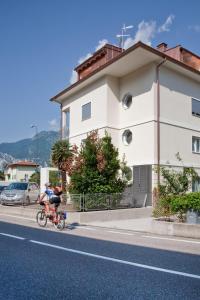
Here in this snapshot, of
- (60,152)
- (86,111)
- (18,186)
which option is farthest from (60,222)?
(86,111)

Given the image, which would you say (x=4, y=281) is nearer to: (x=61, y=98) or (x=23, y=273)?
(x=23, y=273)

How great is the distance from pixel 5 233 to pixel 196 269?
22.6 ft

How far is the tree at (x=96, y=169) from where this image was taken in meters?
20.2

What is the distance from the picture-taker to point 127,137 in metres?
Result: 23.8

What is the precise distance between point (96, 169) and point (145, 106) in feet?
16.6

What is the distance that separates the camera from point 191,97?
24469mm

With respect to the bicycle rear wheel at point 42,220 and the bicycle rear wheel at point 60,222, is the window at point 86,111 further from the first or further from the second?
the bicycle rear wheel at point 60,222

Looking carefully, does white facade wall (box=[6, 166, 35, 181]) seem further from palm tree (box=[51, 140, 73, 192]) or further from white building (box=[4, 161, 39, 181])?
palm tree (box=[51, 140, 73, 192])

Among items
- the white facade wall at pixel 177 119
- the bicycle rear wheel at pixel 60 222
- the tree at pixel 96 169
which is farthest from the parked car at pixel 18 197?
the white facade wall at pixel 177 119

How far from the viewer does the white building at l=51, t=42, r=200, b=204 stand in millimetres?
21297

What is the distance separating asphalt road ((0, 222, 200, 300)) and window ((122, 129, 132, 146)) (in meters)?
14.2

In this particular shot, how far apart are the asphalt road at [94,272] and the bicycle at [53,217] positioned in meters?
3.74

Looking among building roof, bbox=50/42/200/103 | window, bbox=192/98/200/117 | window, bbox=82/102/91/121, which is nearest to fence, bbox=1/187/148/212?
building roof, bbox=50/42/200/103

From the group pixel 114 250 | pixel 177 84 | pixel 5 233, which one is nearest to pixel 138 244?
pixel 114 250
